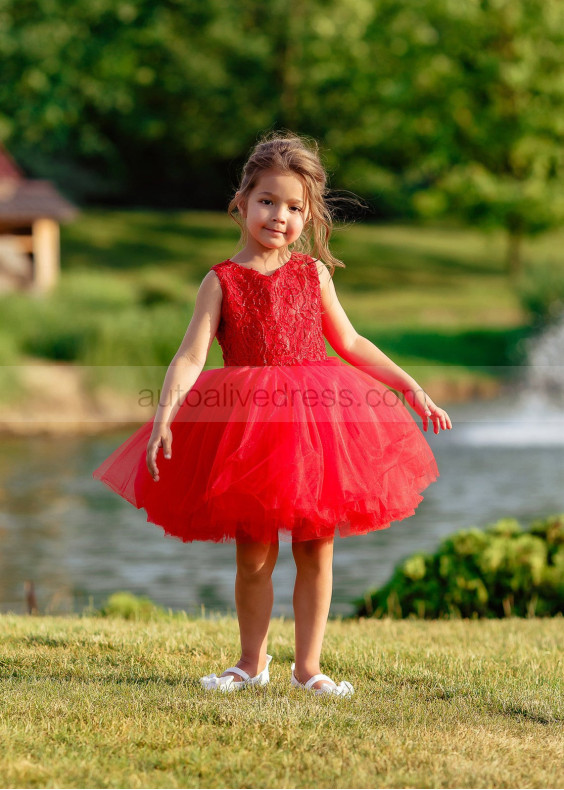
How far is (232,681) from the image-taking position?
3.97m

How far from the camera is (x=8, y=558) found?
32.9ft

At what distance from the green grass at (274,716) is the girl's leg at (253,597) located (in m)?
0.14

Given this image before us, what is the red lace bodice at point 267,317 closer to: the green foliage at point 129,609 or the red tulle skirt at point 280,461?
Result: the red tulle skirt at point 280,461

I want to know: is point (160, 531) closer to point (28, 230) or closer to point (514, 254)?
point (28, 230)

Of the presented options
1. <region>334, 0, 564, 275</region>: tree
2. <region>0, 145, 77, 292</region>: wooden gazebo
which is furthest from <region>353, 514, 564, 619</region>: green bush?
<region>334, 0, 564, 275</region>: tree

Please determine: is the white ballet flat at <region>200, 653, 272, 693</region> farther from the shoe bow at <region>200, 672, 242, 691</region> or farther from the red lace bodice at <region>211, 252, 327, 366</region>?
the red lace bodice at <region>211, 252, 327, 366</region>

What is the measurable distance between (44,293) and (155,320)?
12.1 feet

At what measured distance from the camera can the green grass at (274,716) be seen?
3023 mm

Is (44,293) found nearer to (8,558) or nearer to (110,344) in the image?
(110,344)

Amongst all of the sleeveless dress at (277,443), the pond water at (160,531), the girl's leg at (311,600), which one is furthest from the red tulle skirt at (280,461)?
the pond water at (160,531)

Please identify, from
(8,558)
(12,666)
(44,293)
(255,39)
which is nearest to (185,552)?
(8,558)

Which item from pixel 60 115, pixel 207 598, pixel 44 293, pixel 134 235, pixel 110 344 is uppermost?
pixel 60 115

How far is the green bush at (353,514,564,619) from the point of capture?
21.7 feet

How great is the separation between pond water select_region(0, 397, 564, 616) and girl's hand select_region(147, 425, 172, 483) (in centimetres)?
385
